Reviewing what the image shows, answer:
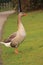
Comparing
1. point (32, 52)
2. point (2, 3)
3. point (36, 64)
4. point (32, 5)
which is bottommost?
point (2, 3)

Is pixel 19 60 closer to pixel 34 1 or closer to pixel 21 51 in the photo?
pixel 21 51

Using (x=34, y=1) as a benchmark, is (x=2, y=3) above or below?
below

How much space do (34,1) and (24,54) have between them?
2441 centimetres

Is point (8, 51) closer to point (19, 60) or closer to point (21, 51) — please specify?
point (21, 51)

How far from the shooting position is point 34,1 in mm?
34375

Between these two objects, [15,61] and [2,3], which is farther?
[2,3]

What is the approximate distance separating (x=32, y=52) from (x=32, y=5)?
2375 centimetres

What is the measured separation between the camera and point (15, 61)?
9406 millimetres

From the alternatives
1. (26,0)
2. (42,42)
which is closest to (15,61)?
(42,42)

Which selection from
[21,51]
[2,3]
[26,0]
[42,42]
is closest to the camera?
[21,51]

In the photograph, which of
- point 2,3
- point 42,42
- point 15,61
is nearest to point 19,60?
point 15,61

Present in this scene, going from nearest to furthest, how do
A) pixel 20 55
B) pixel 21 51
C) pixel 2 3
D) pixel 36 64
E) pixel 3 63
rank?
pixel 36 64, pixel 3 63, pixel 20 55, pixel 21 51, pixel 2 3

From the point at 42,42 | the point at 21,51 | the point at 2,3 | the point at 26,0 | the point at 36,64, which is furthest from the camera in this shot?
the point at 2,3

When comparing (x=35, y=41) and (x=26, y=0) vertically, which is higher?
(x=35, y=41)
